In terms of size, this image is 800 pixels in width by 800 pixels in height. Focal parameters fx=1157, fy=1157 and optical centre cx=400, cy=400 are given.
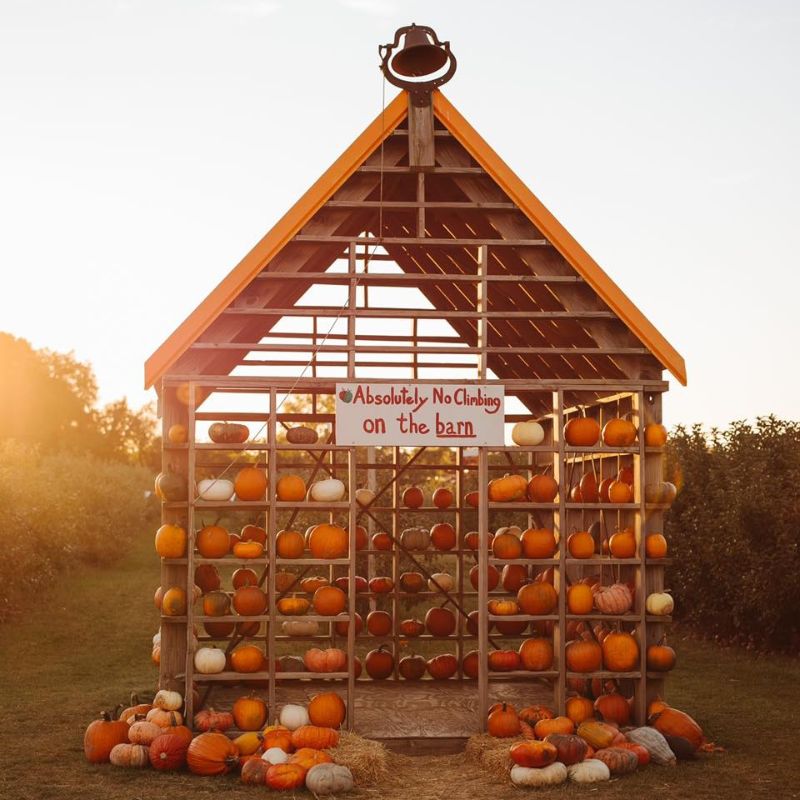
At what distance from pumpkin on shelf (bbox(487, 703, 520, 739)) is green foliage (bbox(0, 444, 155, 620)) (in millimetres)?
12920

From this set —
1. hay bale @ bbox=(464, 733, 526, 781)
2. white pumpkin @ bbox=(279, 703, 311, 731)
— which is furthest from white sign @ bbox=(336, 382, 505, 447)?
hay bale @ bbox=(464, 733, 526, 781)

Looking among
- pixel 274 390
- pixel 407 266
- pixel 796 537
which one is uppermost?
pixel 407 266

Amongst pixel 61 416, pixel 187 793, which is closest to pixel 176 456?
pixel 187 793

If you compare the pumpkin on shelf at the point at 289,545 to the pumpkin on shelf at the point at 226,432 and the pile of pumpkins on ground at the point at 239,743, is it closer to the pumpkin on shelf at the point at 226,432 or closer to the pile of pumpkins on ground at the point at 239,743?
the pumpkin on shelf at the point at 226,432

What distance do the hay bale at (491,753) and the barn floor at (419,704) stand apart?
0.34 m

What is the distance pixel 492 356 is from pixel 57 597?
14.1 metres

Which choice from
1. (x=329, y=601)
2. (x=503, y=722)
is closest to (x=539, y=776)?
(x=503, y=722)

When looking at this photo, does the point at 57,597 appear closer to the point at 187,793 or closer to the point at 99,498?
the point at 99,498

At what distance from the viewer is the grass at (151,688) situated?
9.23 m

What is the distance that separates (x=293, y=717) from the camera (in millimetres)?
10383

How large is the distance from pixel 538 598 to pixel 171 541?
11.3 ft

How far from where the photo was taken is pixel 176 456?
423 inches

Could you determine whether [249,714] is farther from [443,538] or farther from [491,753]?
[443,538]

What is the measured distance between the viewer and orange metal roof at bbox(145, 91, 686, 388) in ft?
34.9
